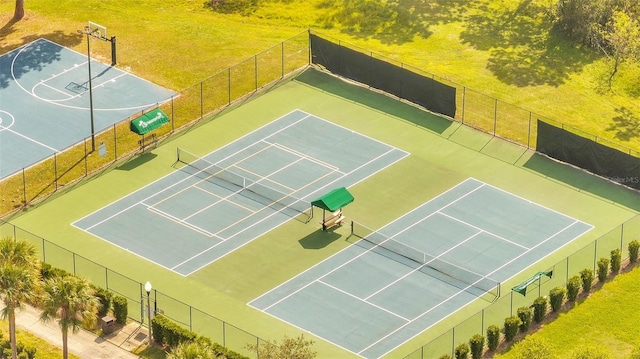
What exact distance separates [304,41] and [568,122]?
70.0 ft

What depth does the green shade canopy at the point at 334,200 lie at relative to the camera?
340ft

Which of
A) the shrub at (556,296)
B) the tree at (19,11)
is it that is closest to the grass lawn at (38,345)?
the shrub at (556,296)

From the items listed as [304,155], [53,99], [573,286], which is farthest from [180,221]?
[573,286]

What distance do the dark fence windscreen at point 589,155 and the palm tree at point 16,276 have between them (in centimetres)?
3939

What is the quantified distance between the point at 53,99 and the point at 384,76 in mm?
23463

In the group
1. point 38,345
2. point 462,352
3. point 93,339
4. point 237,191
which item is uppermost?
point 237,191

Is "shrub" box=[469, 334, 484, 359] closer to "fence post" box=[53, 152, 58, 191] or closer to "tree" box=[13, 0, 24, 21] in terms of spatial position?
"fence post" box=[53, 152, 58, 191]

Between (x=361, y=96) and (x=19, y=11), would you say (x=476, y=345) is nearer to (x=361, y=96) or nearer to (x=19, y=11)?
(x=361, y=96)

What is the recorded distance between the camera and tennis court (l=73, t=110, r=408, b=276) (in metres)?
104

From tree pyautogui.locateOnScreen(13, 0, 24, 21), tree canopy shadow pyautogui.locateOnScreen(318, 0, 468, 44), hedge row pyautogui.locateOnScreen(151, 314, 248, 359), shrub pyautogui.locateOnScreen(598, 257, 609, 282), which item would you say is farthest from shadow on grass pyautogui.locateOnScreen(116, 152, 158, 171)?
shrub pyautogui.locateOnScreen(598, 257, 609, 282)

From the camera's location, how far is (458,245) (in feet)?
340

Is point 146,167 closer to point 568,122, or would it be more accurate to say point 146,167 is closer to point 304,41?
point 304,41

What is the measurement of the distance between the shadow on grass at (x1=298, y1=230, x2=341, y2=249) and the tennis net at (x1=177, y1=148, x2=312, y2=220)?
204 centimetres

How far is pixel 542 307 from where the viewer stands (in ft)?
316
